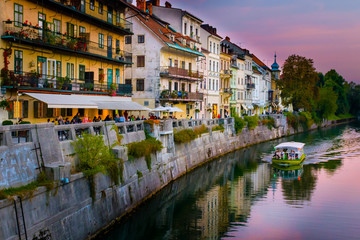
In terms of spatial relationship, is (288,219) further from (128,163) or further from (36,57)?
(36,57)

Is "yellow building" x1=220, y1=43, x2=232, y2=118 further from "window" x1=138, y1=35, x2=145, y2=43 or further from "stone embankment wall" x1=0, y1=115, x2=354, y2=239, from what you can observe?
"stone embankment wall" x1=0, y1=115, x2=354, y2=239

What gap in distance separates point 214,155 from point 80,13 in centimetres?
2061

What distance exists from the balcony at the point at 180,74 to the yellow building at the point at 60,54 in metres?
8.56

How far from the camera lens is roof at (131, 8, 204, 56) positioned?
48.6 m

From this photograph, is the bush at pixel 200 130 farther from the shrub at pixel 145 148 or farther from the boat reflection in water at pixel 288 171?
the shrub at pixel 145 148

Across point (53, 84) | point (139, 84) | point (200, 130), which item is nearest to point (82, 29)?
point (53, 84)

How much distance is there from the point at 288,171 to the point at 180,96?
1790 cm

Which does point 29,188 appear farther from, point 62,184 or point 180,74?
point 180,74

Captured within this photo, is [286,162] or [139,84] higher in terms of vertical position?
[139,84]

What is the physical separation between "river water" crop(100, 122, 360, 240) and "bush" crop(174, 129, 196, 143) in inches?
124

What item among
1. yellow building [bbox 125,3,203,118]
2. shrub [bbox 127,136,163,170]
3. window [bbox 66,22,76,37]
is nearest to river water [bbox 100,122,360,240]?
shrub [bbox 127,136,163,170]

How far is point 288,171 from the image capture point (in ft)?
134

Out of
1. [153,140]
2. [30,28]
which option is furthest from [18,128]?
[30,28]

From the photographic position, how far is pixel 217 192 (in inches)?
1201
